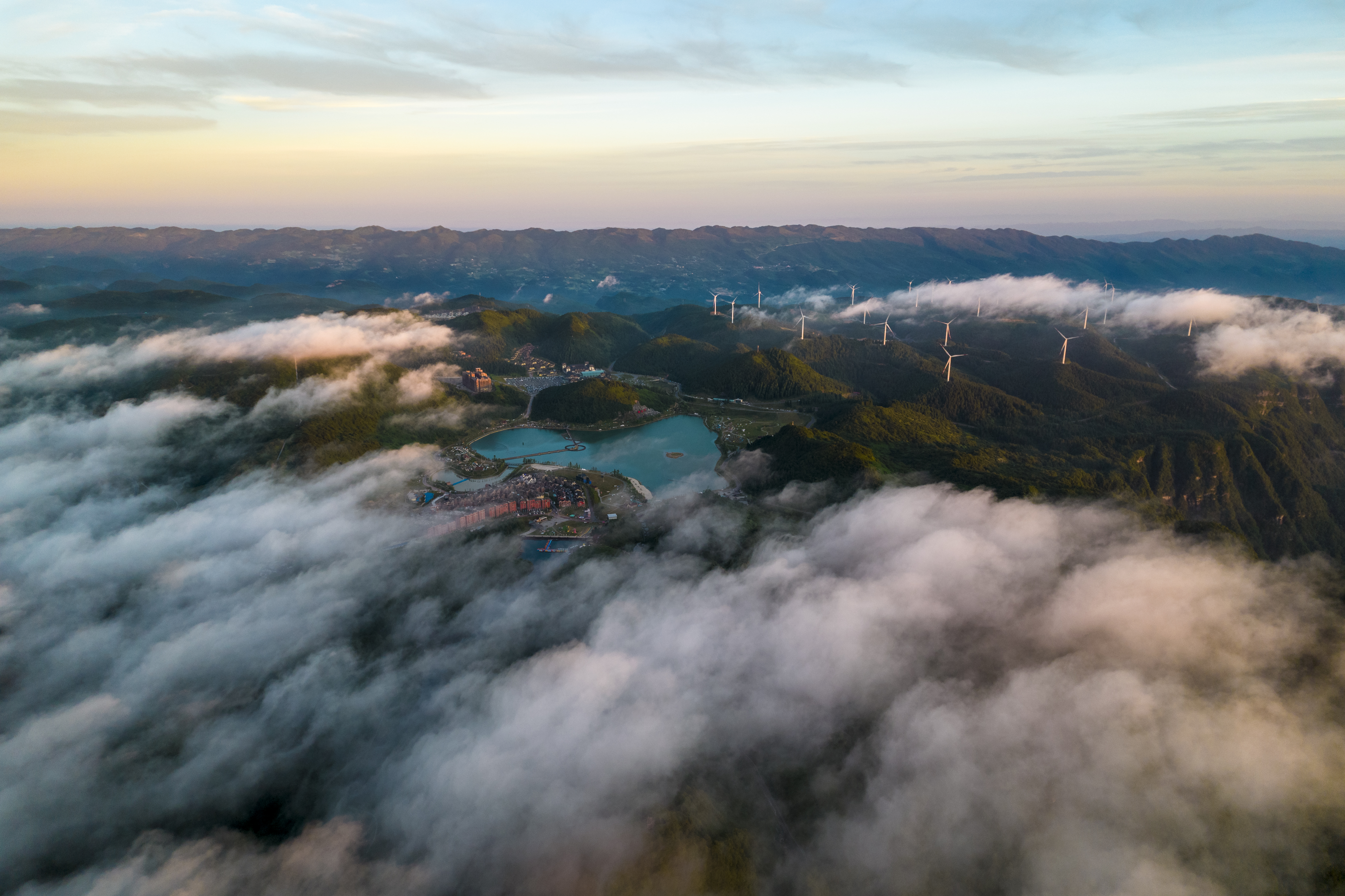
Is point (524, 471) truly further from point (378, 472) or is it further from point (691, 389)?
point (691, 389)

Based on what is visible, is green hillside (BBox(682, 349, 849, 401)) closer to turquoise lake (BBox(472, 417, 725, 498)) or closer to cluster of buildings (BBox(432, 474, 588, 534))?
turquoise lake (BBox(472, 417, 725, 498))

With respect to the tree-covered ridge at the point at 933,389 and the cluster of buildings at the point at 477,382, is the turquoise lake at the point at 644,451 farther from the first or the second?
the tree-covered ridge at the point at 933,389

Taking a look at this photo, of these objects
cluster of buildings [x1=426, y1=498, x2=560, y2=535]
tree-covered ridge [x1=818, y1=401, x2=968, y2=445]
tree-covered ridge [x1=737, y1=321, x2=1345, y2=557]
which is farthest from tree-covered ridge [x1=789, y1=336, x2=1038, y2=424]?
cluster of buildings [x1=426, y1=498, x2=560, y2=535]

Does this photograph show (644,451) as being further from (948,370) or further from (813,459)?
(948,370)

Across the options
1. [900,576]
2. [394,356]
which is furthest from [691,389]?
[900,576]

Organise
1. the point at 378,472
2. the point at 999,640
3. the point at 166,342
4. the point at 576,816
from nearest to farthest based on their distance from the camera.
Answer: the point at 576,816 < the point at 999,640 < the point at 378,472 < the point at 166,342

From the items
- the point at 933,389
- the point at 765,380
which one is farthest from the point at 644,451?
the point at 933,389
